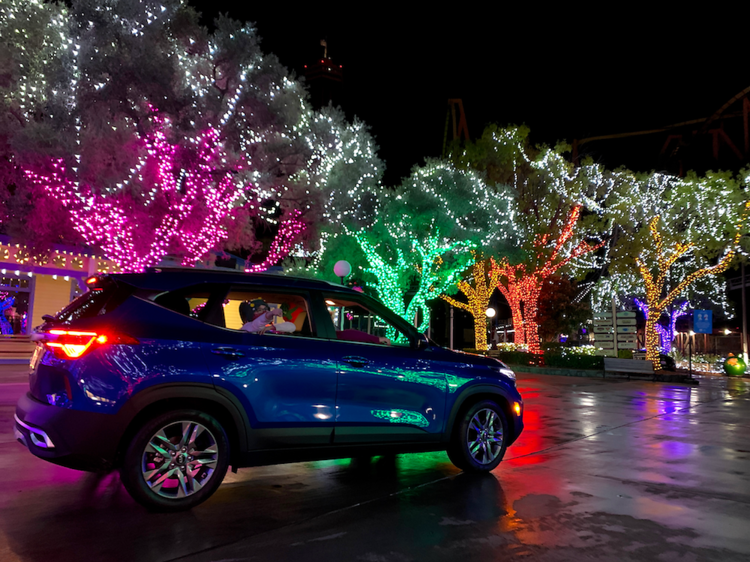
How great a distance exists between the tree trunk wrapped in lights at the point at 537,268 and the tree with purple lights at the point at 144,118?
13116mm

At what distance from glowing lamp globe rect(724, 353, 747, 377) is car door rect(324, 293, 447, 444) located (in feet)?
93.8

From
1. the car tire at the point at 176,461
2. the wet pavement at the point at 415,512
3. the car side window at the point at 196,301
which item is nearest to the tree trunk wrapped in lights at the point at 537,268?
the wet pavement at the point at 415,512

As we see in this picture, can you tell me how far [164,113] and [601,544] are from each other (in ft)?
56.8

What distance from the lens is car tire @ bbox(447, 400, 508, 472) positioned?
603cm

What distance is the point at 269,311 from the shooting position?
5441 mm

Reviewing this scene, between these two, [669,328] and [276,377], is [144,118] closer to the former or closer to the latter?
[276,377]

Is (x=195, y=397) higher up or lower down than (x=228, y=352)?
lower down

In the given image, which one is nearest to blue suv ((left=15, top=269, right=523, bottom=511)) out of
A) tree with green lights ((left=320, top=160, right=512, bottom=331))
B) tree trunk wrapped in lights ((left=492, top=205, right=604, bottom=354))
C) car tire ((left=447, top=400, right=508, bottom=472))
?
car tire ((left=447, top=400, right=508, bottom=472))

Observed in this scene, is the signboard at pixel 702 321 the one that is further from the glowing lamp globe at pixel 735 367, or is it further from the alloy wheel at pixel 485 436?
the alloy wheel at pixel 485 436

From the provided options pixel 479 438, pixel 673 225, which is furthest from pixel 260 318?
pixel 673 225

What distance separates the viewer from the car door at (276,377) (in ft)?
15.6

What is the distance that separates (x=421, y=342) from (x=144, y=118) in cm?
Answer: 1521

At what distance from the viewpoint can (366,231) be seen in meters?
25.8

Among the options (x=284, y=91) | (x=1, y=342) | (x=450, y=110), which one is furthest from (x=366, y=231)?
Answer: (x=450, y=110)
